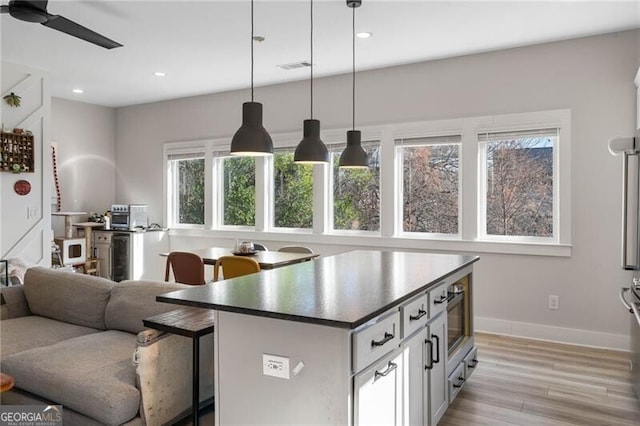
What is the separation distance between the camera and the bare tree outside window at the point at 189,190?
6609 millimetres

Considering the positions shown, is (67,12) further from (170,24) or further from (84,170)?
(84,170)

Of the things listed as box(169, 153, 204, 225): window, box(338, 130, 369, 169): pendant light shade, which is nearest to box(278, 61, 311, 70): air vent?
box(338, 130, 369, 169): pendant light shade

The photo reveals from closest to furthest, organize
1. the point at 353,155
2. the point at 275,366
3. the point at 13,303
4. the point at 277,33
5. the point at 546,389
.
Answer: the point at 275,366
the point at 546,389
the point at 13,303
the point at 353,155
the point at 277,33

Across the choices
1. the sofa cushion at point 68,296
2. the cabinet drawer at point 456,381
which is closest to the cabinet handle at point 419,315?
the cabinet drawer at point 456,381

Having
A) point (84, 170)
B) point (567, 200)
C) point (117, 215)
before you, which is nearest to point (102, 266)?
point (117, 215)

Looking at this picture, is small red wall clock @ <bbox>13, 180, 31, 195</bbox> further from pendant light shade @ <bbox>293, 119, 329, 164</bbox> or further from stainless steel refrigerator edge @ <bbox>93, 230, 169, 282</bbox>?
pendant light shade @ <bbox>293, 119, 329, 164</bbox>

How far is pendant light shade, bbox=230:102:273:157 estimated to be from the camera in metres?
2.74

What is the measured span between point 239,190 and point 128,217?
1642 mm

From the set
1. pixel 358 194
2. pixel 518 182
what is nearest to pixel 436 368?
pixel 518 182

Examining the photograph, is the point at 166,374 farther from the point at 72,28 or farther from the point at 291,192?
the point at 291,192

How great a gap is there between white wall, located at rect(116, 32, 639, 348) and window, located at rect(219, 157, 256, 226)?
1.41m

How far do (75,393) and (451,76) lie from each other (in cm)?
421

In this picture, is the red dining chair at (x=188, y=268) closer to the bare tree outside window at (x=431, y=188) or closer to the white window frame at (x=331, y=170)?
the white window frame at (x=331, y=170)

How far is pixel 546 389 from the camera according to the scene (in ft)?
10.4
